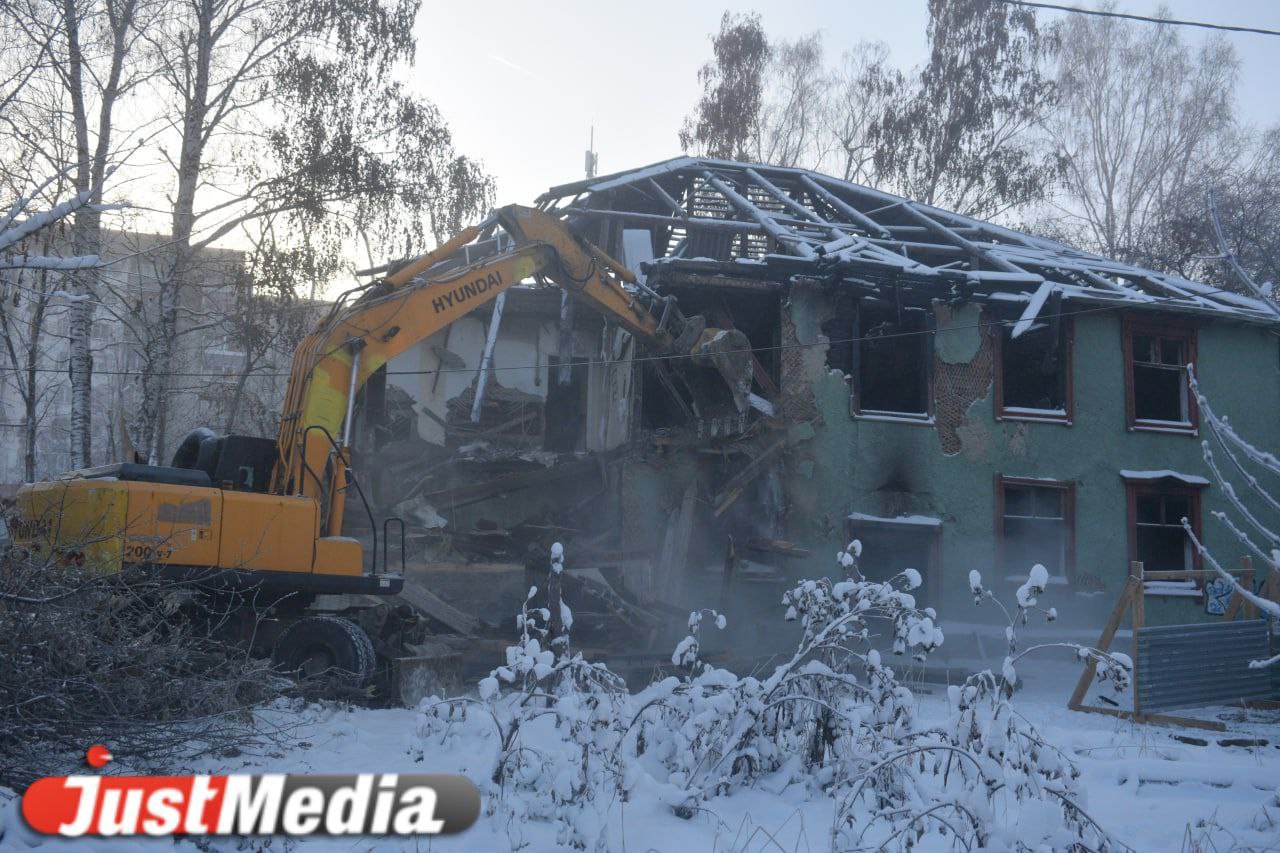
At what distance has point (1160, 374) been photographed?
16.9 metres

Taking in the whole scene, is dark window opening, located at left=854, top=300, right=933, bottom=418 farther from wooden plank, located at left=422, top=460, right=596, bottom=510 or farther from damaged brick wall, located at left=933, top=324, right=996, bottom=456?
wooden plank, located at left=422, top=460, right=596, bottom=510

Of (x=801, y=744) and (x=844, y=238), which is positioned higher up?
(x=844, y=238)

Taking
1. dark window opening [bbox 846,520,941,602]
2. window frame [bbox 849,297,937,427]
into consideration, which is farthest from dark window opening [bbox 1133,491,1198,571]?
window frame [bbox 849,297,937,427]

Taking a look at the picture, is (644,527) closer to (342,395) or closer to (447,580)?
(447,580)

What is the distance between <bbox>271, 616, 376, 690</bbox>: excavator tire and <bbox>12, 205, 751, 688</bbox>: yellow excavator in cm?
1

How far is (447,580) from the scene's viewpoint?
1288cm

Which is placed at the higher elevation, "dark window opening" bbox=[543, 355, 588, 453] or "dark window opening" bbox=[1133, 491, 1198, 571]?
Result: "dark window opening" bbox=[543, 355, 588, 453]

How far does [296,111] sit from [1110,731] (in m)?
17.6

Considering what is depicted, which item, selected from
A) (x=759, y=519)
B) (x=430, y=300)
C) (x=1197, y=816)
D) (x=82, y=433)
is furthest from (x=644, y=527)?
(x=1197, y=816)

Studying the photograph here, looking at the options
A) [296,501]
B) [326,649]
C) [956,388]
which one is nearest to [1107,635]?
[956,388]

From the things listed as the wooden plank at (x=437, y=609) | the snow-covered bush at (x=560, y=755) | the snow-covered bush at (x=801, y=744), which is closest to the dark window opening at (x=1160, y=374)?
the wooden plank at (x=437, y=609)

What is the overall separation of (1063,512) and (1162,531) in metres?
1.96

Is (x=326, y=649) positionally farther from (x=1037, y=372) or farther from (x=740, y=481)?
(x=1037, y=372)

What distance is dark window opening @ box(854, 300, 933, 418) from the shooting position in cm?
1570
